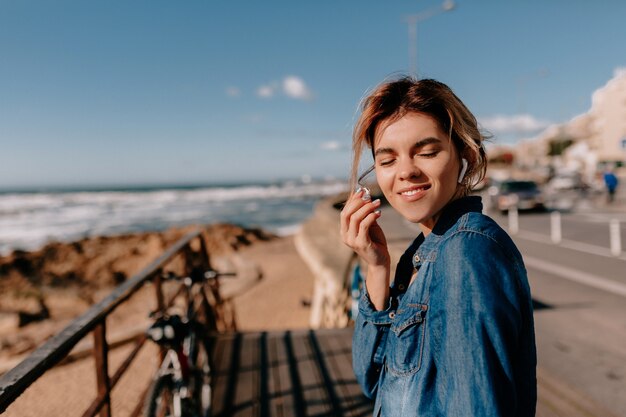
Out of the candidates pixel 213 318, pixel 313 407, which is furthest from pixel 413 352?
pixel 213 318

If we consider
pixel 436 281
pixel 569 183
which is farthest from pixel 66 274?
pixel 569 183

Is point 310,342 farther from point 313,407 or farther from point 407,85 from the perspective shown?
point 407,85

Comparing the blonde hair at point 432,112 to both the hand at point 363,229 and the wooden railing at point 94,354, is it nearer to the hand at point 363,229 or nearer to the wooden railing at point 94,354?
the hand at point 363,229

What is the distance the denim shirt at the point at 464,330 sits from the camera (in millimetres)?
888

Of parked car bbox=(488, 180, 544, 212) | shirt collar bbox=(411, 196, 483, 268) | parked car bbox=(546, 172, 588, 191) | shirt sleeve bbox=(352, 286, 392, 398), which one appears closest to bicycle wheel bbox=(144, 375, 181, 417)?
shirt sleeve bbox=(352, 286, 392, 398)

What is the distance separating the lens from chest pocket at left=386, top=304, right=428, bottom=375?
3.57 ft

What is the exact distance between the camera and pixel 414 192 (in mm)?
1189

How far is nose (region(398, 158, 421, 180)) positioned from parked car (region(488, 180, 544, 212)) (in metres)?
18.4

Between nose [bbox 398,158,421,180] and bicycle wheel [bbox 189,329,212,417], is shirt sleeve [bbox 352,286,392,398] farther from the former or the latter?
bicycle wheel [bbox 189,329,212,417]

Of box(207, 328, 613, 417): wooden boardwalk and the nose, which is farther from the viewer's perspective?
box(207, 328, 613, 417): wooden boardwalk

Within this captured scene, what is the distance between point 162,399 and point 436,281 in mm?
2504

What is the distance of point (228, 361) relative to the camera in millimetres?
4281

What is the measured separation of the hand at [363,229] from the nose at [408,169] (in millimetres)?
102

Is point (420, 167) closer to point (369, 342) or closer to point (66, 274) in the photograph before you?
point (369, 342)
